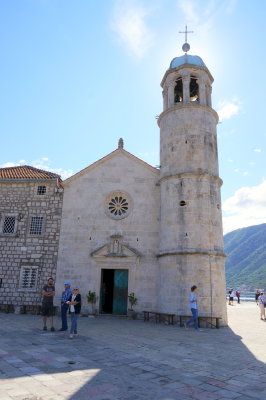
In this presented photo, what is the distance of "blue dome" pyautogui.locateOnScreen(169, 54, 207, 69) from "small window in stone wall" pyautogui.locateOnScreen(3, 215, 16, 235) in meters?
13.9

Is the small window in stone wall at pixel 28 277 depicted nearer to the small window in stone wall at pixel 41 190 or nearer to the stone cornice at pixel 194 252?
the small window in stone wall at pixel 41 190

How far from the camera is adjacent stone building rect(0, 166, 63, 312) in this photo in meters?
17.0

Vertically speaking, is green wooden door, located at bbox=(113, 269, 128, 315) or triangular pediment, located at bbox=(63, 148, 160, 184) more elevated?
triangular pediment, located at bbox=(63, 148, 160, 184)

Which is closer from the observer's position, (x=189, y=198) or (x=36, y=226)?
(x=189, y=198)

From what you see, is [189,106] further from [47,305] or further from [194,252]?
[47,305]

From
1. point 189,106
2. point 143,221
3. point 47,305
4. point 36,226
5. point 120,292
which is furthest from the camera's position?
point 36,226

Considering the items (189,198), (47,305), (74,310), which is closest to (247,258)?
→ (189,198)

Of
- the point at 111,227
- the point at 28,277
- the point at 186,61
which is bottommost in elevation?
the point at 28,277

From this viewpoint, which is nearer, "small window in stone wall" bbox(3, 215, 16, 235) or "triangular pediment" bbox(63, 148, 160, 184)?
"small window in stone wall" bbox(3, 215, 16, 235)

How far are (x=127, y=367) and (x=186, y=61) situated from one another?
691 inches

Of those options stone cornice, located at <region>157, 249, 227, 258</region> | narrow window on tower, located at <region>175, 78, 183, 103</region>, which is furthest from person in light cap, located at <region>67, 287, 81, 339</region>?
narrow window on tower, located at <region>175, 78, 183, 103</region>

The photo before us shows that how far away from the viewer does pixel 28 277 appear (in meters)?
17.3

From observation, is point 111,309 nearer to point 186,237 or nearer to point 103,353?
point 186,237

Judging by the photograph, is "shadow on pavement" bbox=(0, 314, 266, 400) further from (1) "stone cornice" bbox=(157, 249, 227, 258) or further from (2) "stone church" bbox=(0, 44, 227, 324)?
(2) "stone church" bbox=(0, 44, 227, 324)
